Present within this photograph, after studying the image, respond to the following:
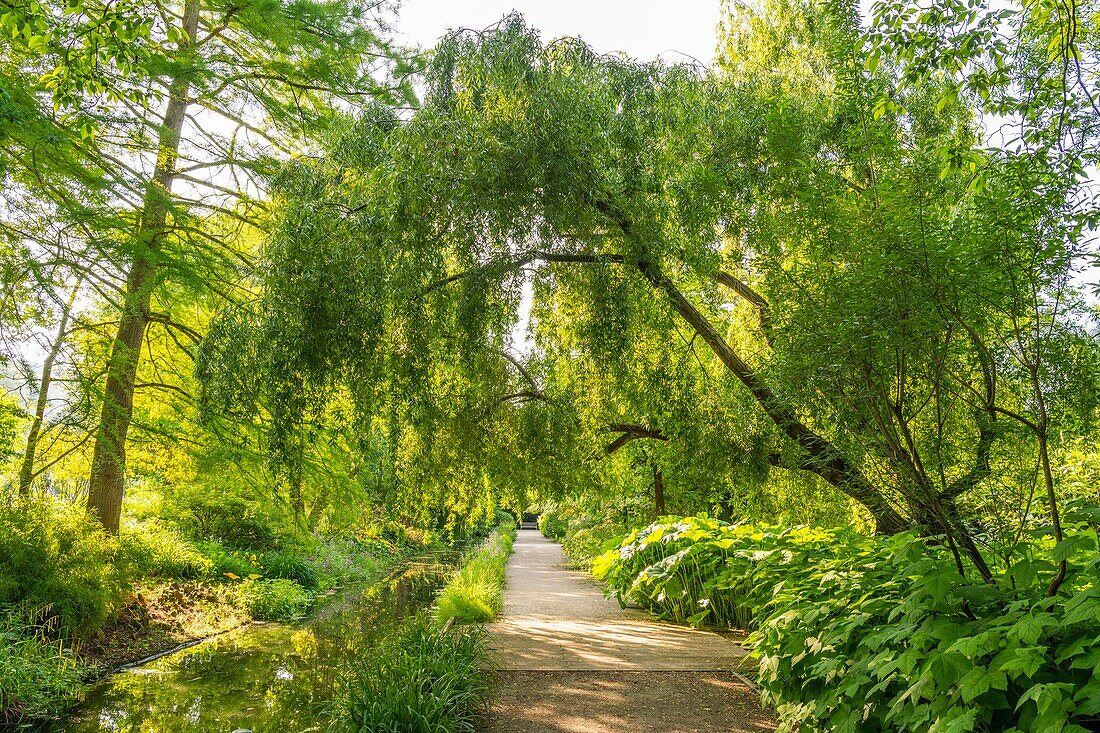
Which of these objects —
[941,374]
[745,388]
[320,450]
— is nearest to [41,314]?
[320,450]

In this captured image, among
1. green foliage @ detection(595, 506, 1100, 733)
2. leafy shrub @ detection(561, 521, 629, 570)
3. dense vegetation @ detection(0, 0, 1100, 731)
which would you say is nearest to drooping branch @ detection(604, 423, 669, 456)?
dense vegetation @ detection(0, 0, 1100, 731)

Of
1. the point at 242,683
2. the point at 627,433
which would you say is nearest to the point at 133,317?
the point at 242,683

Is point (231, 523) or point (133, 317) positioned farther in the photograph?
point (231, 523)

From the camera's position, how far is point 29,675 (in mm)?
6477

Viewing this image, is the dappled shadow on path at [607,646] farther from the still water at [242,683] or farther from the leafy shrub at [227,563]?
the leafy shrub at [227,563]

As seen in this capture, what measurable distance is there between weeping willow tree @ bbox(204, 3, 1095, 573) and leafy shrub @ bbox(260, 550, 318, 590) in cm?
860

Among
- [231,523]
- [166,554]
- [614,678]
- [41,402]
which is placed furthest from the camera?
[231,523]

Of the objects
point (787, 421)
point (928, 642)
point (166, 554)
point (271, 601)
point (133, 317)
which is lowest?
point (271, 601)

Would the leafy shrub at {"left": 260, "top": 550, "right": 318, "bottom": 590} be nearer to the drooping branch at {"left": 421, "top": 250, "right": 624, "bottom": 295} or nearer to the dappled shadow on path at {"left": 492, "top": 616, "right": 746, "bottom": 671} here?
the dappled shadow on path at {"left": 492, "top": 616, "right": 746, "bottom": 671}

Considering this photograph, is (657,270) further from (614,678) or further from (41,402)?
(41,402)

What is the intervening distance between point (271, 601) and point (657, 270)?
9687mm

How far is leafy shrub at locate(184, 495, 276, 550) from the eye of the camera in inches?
590

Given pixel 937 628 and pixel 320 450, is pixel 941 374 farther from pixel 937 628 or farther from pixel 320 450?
pixel 320 450

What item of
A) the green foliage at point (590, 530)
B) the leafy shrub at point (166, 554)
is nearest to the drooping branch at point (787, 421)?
the leafy shrub at point (166, 554)
